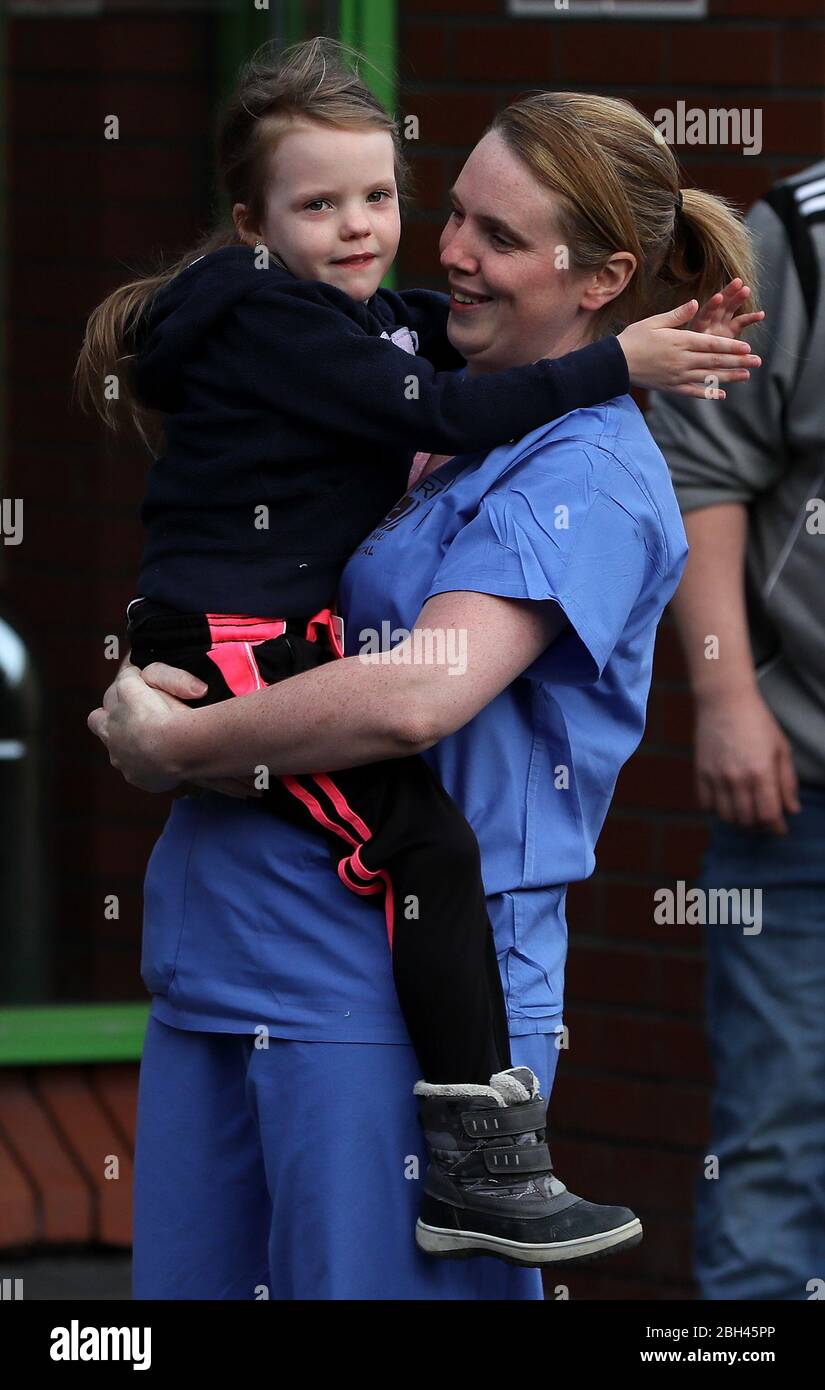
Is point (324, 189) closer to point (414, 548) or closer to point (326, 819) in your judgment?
point (414, 548)

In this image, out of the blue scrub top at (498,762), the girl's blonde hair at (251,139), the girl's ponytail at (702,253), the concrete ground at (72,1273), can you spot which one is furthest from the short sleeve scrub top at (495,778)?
the concrete ground at (72,1273)

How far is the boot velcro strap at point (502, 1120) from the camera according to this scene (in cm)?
211

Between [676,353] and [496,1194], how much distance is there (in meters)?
0.98

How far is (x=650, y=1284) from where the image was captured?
13.7ft

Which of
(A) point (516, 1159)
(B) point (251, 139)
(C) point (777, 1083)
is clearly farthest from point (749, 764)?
(B) point (251, 139)

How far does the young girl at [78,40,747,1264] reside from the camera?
7.00 ft

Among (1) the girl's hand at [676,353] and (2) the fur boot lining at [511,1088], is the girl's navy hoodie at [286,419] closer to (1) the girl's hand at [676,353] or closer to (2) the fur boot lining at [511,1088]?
(1) the girl's hand at [676,353]

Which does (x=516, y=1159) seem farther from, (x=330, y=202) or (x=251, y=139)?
(x=251, y=139)

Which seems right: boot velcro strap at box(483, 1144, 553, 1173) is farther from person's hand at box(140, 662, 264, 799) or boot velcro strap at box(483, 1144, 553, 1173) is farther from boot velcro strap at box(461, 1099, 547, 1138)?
person's hand at box(140, 662, 264, 799)

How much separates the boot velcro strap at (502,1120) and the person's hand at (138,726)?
1.73 feet

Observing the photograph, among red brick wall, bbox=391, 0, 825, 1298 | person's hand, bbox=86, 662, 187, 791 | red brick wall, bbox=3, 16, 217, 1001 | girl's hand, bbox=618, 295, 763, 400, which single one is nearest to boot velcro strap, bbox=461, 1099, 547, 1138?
person's hand, bbox=86, 662, 187, 791

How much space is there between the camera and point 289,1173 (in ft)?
7.17

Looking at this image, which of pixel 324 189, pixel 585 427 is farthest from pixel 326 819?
pixel 324 189

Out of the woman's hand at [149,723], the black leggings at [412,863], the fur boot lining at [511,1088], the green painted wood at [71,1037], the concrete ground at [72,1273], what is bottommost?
the concrete ground at [72,1273]
